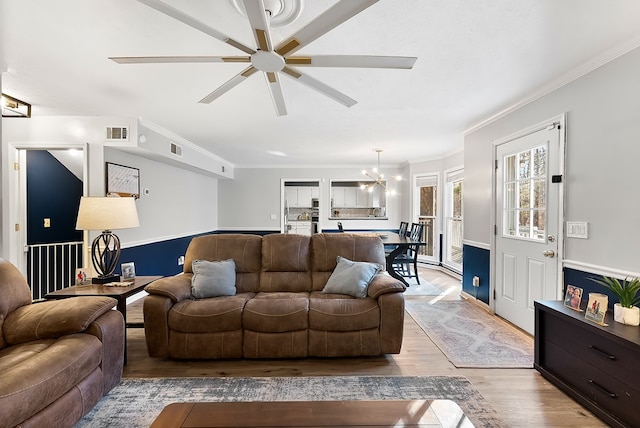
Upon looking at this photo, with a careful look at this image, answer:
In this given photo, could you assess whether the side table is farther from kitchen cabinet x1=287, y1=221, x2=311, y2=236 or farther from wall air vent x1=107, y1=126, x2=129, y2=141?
kitchen cabinet x1=287, y1=221, x2=311, y2=236

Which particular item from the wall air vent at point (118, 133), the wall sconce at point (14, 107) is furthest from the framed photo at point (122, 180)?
the wall sconce at point (14, 107)

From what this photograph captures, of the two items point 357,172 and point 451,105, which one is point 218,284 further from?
point 357,172

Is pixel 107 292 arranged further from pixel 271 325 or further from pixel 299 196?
pixel 299 196

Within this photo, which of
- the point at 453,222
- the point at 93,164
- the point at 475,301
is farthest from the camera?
the point at 453,222

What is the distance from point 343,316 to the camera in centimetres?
257

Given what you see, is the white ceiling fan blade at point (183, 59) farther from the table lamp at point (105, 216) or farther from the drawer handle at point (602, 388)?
the drawer handle at point (602, 388)

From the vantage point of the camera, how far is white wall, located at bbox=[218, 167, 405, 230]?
7.76 metres

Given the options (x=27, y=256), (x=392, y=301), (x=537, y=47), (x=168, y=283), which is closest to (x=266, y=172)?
(x=27, y=256)

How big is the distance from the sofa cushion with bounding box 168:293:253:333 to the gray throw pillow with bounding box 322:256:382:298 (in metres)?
0.92

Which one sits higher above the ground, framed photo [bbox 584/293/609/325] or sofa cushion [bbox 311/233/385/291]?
sofa cushion [bbox 311/233/385/291]

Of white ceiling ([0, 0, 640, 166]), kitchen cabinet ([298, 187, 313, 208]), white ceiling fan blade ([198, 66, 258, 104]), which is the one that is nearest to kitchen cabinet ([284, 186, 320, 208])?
kitchen cabinet ([298, 187, 313, 208])

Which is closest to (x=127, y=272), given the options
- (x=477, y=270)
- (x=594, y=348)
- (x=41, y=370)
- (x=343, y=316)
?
(x=41, y=370)

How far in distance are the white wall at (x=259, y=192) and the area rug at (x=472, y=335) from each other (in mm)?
4273

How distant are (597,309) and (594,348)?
26 centimetres
